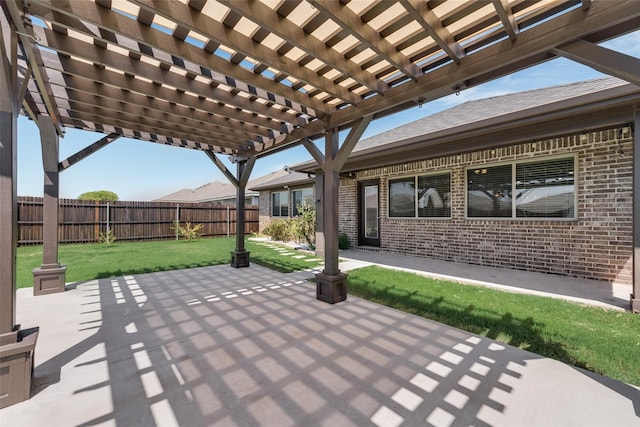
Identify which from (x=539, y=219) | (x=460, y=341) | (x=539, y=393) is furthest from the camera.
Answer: (x=539, y=219)

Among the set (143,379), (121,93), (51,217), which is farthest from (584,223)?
(51,217)

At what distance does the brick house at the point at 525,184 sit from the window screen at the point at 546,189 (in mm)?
17

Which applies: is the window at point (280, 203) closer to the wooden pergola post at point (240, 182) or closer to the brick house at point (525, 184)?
the brick house at point (525, 184)

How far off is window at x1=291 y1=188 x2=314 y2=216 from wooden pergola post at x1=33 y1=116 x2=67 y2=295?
7.89m

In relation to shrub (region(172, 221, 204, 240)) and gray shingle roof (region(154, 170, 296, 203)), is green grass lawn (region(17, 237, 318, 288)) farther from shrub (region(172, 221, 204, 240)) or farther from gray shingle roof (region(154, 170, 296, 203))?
gray shingle roof (region(154, 170, 296, 203))

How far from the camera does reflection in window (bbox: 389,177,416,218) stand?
7.74 metres

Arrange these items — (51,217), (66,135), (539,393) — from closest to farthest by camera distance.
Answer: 1. (539,393)
2. (51,217)
3. (66,135)

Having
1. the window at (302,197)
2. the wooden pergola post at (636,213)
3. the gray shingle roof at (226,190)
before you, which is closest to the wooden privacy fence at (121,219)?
the gray shingle roof at (226,190)

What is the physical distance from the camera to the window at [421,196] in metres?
7.05

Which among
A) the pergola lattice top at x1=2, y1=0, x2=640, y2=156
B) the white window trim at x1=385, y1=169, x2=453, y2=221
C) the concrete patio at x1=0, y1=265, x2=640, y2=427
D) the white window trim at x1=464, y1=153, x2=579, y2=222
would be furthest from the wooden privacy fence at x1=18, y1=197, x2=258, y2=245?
the white window trim at x1=464, y1=153, x2=579, y2=222

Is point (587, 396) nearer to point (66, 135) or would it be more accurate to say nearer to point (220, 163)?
point (220, 163)

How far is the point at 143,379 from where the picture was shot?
7.33 ft

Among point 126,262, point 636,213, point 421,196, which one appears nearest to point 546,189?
point 636,213

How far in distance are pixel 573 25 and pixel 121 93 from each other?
4870 millimetres
